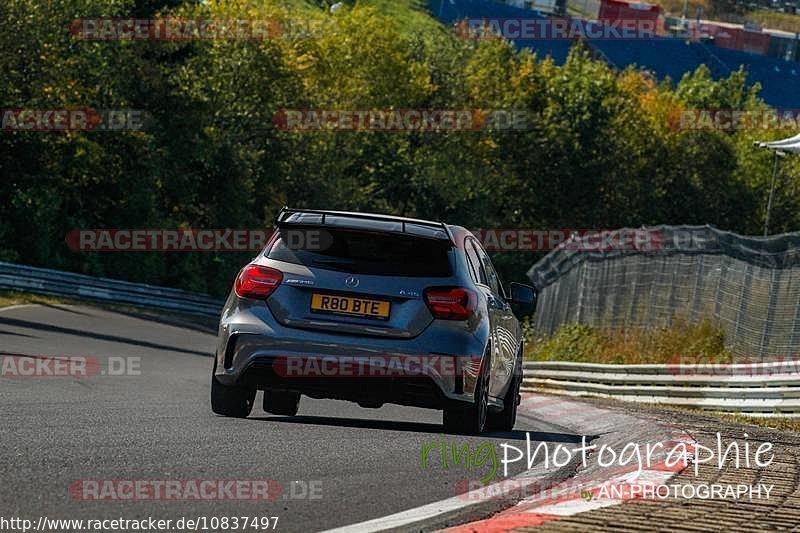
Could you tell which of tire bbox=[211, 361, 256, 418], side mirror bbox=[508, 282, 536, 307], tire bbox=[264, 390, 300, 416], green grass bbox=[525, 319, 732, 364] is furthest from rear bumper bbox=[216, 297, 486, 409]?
green grass bbox=[525, 319, 732, 364]

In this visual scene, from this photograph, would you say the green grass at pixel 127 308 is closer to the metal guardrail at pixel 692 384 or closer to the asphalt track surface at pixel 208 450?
the metal guardrail at pixel 692 384

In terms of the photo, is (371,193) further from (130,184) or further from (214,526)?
(214,526)

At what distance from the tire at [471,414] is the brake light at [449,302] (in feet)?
1.75

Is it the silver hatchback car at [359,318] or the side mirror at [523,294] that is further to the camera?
the side mirror at [523,294]

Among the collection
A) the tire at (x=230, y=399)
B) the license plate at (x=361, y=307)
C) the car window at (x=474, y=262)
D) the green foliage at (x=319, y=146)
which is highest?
the car window at (x=474, y=262)

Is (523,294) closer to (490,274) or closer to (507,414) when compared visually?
(490,274)

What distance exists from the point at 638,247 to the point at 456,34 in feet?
205

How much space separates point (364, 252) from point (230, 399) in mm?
1673

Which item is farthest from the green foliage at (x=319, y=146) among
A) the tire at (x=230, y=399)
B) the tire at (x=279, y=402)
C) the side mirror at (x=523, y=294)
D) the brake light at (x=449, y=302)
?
the brake light at (x=449, y=302)

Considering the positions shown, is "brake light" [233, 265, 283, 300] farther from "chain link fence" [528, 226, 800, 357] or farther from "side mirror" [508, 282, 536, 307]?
"chain link fence" [528, 226, 800, 357]

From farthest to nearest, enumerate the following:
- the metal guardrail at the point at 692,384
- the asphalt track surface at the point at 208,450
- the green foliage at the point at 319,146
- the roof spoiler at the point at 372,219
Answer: the green foliage at the point at 319,146, the metal guardrail at the point at 692,384, the roof spoiler at the point at 372,219, the asphalt track surface at the point at 208,450

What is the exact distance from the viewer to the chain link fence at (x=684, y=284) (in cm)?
1989

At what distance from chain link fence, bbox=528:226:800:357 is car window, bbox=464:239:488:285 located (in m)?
7.91

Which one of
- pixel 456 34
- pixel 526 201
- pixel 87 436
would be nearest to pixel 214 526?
pixel 87 436
